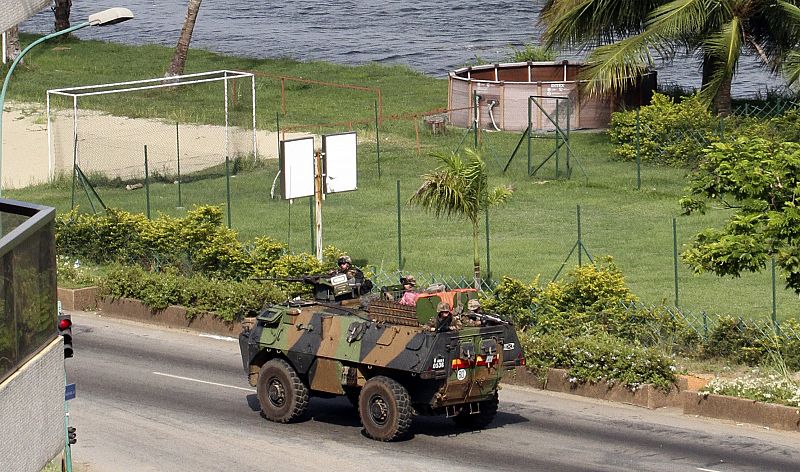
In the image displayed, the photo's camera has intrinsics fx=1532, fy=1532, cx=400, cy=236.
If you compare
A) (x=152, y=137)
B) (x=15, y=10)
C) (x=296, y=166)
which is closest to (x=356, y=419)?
(x=296, y=166)

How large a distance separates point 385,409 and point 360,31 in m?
80.2

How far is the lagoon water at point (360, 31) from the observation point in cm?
8275

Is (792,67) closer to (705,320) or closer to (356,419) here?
(705,320)

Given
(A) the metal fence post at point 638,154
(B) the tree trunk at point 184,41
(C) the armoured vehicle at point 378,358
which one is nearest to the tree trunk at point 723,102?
(A) the metal fence post at point 638,154

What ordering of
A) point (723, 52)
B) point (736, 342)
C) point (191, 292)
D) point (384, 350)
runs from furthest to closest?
point (723, 52) < point (191, 292) < point (736, 342) < point (384, 350)

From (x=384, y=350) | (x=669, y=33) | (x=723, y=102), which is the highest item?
(x=669, y=33)

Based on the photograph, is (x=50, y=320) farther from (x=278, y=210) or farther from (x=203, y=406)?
(x=278, y=210)

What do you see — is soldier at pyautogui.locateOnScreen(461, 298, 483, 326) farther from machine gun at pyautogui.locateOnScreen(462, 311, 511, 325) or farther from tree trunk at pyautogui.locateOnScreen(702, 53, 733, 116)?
tree trunk at pyautogui.locateOnScreen(702, 53, 733, 116)

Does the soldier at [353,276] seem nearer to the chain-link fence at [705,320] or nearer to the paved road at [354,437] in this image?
the chain-link fence at [705,320]

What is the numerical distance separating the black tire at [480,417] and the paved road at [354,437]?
0.78 feet

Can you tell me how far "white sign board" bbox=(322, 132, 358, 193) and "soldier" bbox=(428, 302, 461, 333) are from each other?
9.94m

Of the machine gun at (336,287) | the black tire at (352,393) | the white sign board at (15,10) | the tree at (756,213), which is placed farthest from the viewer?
the white sign board at (15,10)

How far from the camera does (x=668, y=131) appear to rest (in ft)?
131

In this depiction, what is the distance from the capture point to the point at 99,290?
29547 millimetres
